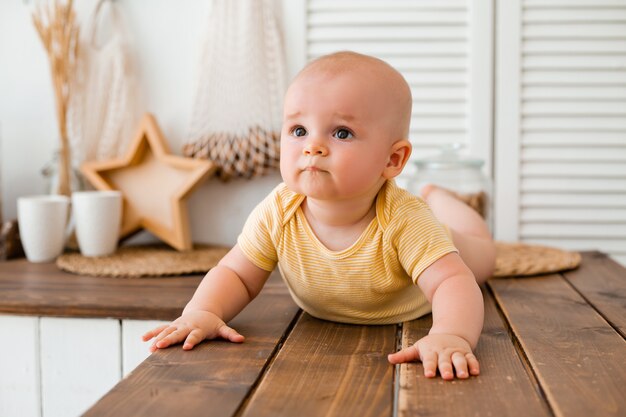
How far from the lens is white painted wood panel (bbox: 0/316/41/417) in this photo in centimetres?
134

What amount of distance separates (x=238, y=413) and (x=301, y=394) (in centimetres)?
8

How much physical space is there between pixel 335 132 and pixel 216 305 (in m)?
0.30

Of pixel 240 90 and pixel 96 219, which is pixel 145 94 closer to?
pixel 240 90

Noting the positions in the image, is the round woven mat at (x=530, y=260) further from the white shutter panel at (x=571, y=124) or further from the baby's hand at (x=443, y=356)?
the baby's hand at (x=443, y=356)

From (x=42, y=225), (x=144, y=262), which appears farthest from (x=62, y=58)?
(x=144, y=262)

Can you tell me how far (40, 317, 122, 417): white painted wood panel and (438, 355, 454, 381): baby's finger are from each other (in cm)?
66

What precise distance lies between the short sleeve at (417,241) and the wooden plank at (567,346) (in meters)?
0.17

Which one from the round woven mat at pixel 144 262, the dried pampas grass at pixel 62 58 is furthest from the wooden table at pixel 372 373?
the dried pampas grass at pixel 62 58

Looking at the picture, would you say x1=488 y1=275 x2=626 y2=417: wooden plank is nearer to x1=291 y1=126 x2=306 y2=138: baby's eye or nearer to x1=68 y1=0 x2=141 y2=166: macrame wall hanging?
x1=291 y1=126 x2=306 y2=138: baby's eye

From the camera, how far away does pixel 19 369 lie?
1355mm

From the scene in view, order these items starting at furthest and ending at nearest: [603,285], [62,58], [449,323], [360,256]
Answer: [62,58] → [603,285] → [360,256] → [449,323]

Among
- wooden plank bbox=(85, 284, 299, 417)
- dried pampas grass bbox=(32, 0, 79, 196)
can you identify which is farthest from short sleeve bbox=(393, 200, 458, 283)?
dried pampas grass bbox=(32, 0, 79, 196)

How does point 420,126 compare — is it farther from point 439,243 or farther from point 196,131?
point 439,243

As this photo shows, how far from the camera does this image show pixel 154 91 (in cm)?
189
